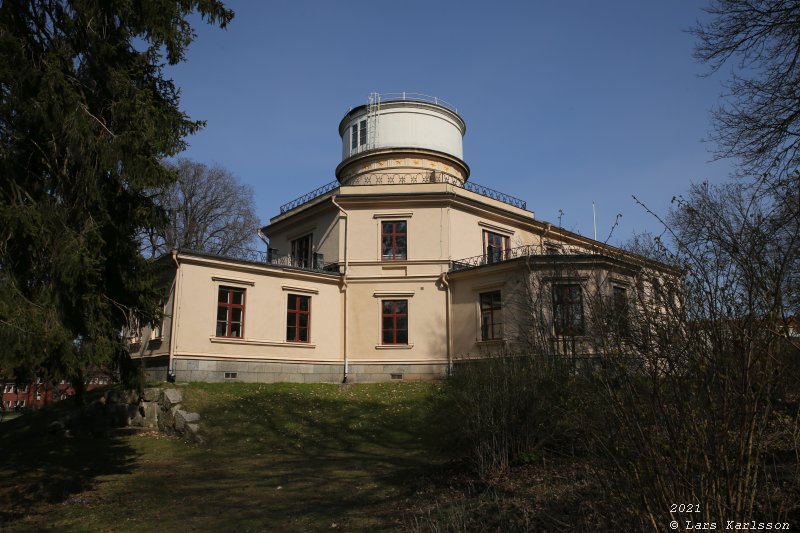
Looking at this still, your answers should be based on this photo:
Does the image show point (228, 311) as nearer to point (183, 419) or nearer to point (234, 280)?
point (234, 280)

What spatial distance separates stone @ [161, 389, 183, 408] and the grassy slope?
42cm

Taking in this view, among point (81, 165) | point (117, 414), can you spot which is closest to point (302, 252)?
point (117, 414)

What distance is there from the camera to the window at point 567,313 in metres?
11.6

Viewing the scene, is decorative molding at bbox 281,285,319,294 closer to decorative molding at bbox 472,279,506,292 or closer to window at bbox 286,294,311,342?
window at bbox 286,294,311,342

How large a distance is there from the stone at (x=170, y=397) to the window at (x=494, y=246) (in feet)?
48.1

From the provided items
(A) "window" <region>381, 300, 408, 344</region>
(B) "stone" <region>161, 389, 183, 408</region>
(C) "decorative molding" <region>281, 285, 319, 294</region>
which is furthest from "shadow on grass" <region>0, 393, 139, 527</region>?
(A) "window" <region>381, 300, 408, 344</region>

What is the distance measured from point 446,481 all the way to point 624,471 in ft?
16.4

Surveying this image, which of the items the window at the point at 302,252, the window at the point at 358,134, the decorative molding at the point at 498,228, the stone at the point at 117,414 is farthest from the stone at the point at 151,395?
the window at the point at 358,134

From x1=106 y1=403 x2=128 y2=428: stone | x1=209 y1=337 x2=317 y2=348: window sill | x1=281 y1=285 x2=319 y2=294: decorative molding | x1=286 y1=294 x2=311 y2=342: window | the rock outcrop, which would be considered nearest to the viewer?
the rock outcrop

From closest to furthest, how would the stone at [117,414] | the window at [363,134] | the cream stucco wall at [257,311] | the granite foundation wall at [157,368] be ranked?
the stone at [117,414] < the granite foundation wall at [157,368] < the cream stucco wall at [257,311] < the window at [363,134]

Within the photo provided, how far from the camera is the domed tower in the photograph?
90.3ft

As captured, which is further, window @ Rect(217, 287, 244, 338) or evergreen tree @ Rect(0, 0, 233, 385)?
window @ Rect(217, 287, 244, 338)

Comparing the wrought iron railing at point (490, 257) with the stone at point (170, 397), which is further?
the wrought iron railing at point (490, 257)

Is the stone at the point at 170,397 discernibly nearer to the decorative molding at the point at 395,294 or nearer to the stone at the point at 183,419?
the stone at the point at 183,419
